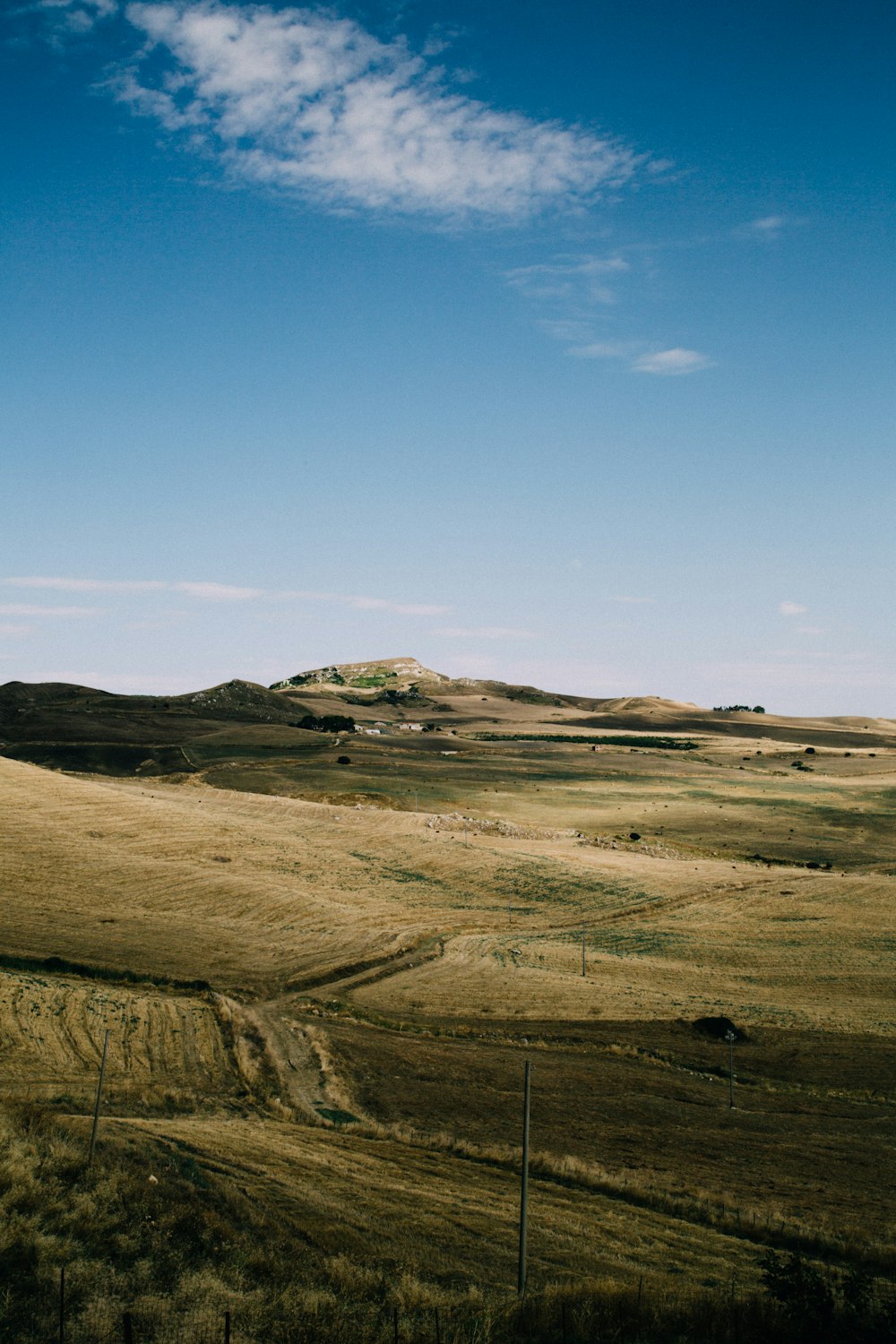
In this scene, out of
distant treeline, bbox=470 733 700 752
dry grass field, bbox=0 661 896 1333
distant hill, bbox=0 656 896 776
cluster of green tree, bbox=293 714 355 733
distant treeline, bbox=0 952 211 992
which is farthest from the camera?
distant treeline, bbox=470 733 700 752

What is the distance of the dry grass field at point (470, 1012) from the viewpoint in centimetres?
2281

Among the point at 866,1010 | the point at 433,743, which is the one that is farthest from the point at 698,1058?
the point at 433,743

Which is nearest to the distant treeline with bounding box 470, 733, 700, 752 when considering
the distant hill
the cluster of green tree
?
the distant hill

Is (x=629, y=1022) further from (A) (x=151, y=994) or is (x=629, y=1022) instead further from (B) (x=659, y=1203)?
(A) (x=151, y=994)

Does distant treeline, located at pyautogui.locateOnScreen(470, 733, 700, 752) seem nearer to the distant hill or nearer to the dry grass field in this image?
the distant hill

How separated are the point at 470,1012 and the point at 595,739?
13709 centimetres

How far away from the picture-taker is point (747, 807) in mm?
105312

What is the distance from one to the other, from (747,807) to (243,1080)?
83.8m

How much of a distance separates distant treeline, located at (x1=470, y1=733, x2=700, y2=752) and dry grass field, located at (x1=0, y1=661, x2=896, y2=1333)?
236 ft

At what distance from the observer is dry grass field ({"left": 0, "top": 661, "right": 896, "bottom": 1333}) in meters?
22.8

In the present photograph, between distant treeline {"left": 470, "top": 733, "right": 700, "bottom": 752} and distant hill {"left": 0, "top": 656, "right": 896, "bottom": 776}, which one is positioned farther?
distant treeline {"left": 470, "top": 733, "right": 700, "bottom": 752}

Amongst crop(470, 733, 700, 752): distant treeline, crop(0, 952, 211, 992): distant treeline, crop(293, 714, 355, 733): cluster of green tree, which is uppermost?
crop(293, 714, 355, 733): cluster of green tree

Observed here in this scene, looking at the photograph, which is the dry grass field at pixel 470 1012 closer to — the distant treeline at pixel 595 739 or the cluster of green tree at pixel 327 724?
the cluster of green tree at pixel 327 724

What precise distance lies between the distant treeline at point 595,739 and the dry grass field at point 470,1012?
72039 millimetres
